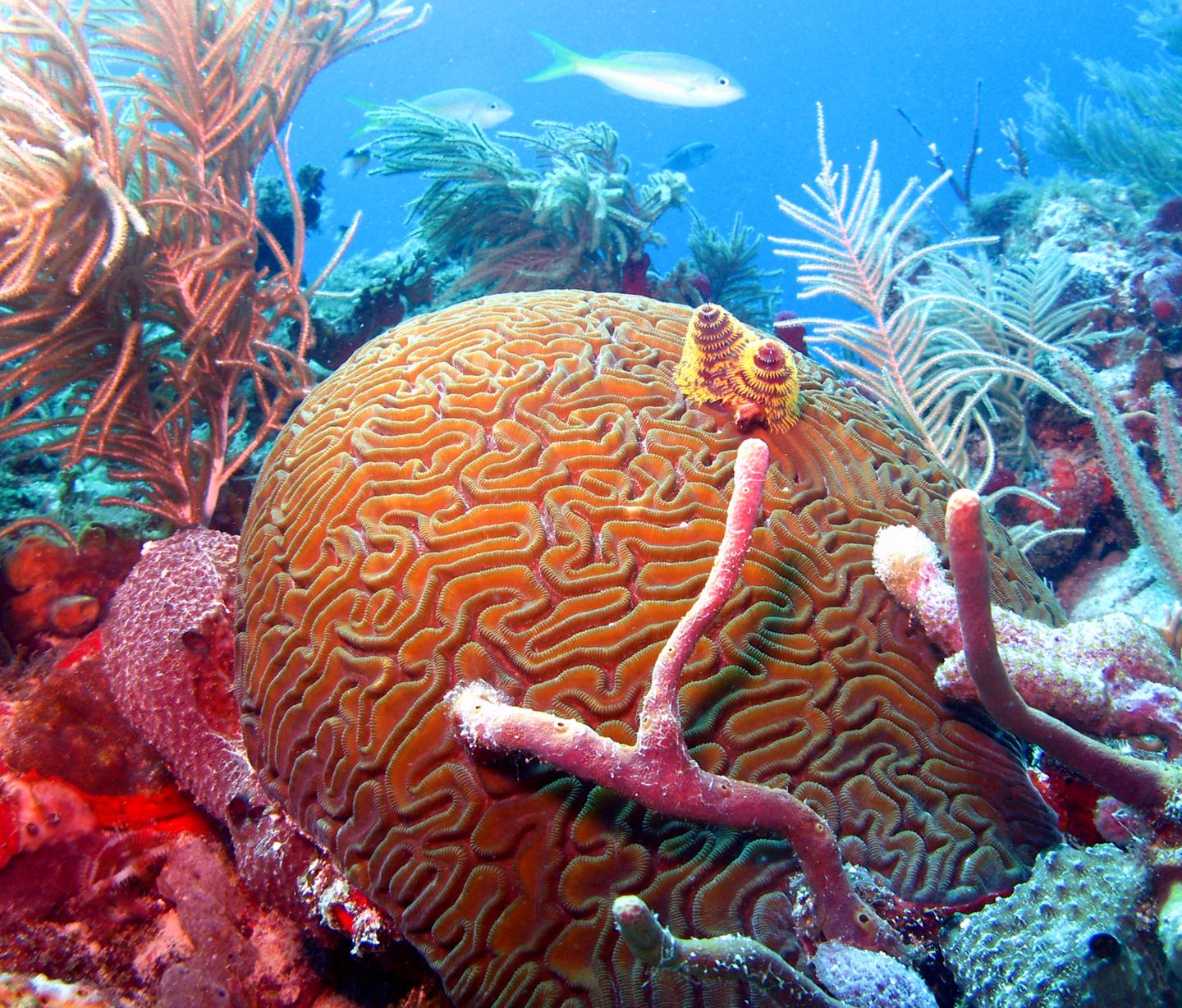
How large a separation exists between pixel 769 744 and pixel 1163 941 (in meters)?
1.15

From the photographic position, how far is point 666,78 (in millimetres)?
9297

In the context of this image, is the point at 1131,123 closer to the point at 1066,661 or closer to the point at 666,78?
the point at 666,78

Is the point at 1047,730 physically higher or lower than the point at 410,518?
higher

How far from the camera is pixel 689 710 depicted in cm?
250

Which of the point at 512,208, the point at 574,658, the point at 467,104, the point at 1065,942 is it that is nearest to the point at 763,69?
the point at 467,104

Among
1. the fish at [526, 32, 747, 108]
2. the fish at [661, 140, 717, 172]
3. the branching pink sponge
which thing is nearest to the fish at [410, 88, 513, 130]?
the fish at [526, 32, 747, 108]

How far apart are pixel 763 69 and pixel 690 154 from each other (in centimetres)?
9066

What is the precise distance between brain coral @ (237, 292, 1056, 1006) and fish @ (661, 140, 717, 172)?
15023 mm

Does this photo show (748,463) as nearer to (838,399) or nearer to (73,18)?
(838,399)

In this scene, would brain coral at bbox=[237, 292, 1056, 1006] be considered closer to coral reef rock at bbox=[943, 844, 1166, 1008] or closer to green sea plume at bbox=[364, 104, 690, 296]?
coral reef rock at bbox=[943, 844, 1166, 1008]

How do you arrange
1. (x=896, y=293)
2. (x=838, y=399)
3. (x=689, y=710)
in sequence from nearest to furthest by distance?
(x=689, y=710)
(x=838, y=399)
(x=896, y=293)

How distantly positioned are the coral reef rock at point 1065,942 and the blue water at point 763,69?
277 feet

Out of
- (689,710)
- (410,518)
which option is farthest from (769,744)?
(410,518)

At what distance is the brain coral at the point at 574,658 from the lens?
230 cm
